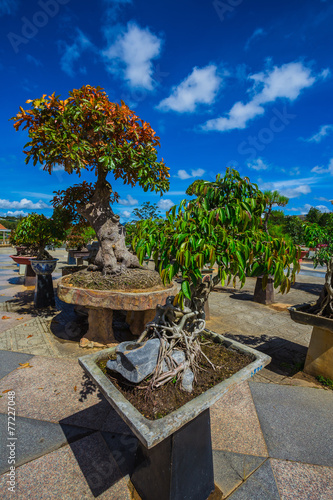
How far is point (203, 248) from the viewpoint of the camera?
1.45 meters

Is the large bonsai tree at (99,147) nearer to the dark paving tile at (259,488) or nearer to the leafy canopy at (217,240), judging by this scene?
the leafy canopy at (217,240)

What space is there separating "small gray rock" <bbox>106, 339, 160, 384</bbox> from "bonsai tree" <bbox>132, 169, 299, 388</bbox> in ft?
0.18

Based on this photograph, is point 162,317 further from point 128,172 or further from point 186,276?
point 128,172

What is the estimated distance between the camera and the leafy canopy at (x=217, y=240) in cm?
147

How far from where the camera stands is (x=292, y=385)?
2867 millimetres

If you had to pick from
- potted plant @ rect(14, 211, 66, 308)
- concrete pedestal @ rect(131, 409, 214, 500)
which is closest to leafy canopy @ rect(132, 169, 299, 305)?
concrete pedestal @ rect(131, 409, 214, 500)

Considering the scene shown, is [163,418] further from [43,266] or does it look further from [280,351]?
[43,266]

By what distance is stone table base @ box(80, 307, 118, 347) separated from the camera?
3.70 metres

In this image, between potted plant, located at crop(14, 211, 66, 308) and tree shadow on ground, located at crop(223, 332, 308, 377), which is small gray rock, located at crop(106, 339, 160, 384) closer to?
tree shadow on ground, located at crop(223, 332, 308, 377)

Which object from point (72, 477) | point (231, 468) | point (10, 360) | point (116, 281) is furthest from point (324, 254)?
point (10, 360)

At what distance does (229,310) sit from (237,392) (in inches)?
126

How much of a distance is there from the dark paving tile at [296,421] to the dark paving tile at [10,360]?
9.58 ft

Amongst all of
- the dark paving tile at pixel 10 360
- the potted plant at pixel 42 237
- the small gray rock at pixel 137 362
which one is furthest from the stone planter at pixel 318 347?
the potted plant at pixel 42 237

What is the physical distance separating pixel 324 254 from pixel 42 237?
565 centimetres
